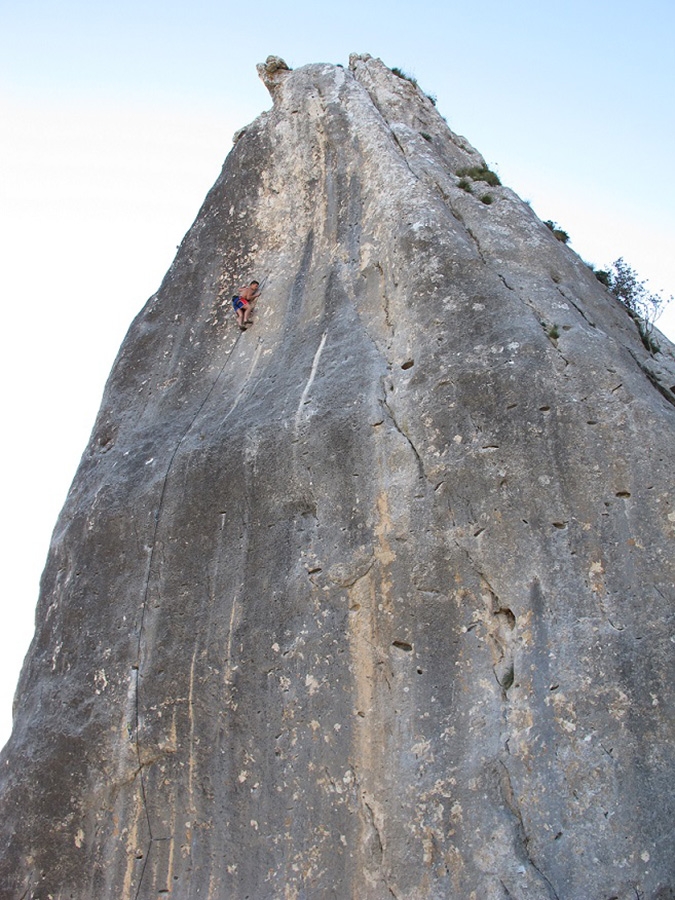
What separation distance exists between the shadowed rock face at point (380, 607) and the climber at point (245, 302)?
25 centimetres

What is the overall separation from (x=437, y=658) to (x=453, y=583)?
631 mm

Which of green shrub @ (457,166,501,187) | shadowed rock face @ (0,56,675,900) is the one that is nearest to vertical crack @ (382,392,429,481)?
shadowed rock face @ (0,56,675,900)

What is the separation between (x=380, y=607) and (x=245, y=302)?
464 cm

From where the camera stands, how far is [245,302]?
10883mm

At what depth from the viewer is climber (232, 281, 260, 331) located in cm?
1076

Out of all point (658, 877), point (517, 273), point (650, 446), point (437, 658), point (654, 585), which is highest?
point (517, 273)

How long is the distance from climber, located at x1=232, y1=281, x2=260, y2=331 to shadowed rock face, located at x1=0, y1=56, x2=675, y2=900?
0.25 m

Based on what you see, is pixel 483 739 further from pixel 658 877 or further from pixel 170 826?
pixel 170 826

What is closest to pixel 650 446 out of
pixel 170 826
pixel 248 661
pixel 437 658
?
pixel 437 658

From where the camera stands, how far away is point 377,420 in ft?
28.2

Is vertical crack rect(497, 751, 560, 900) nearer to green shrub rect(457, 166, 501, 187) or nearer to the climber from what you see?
the climber

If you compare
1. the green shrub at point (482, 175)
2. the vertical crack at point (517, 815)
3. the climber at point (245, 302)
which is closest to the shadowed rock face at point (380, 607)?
the vertical crack at point (517, 815)

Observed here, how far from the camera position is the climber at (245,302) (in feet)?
35.3

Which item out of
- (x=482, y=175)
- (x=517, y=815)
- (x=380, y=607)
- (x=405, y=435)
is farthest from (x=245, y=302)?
(x=517, y=815)
